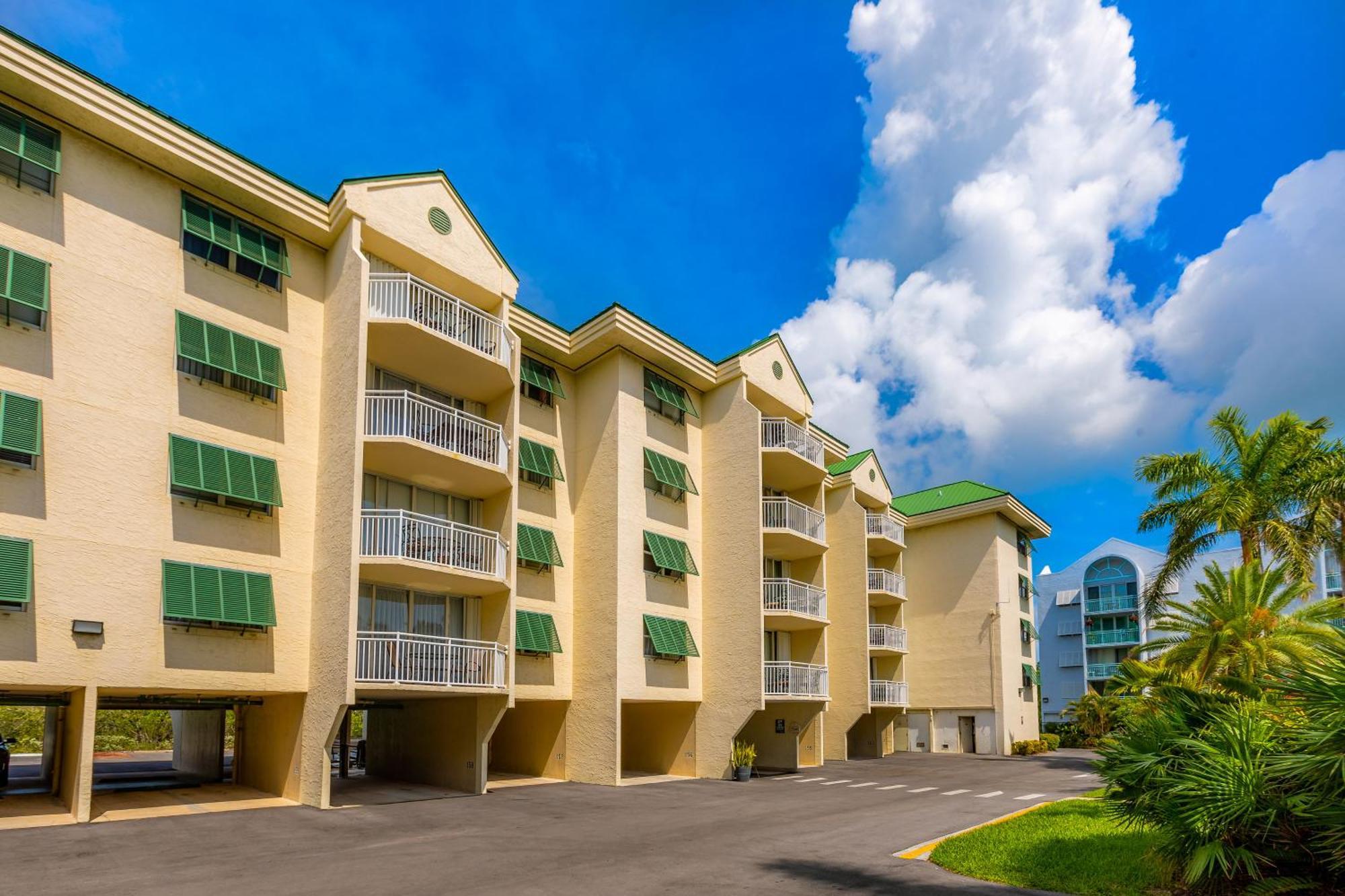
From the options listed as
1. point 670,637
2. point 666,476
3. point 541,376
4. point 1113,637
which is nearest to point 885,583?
point 670,637

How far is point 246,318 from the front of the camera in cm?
1814

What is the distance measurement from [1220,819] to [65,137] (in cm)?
2047

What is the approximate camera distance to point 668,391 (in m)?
26.7

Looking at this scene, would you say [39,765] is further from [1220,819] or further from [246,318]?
[1220,819]

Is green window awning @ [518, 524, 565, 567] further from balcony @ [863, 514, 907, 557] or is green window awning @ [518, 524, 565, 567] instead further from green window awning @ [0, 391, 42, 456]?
balcony @ [863, 514, 907, 557]

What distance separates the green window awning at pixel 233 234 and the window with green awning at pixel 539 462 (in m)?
7.47

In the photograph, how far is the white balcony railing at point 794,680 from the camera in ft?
85.2

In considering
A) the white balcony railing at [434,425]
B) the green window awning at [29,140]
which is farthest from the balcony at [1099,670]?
the green window awning at [29,140]

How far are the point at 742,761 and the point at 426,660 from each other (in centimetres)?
1057

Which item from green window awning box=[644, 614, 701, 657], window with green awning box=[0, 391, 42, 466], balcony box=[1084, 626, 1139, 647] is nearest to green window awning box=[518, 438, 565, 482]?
green window awning box=[644, 614, 701, 657]

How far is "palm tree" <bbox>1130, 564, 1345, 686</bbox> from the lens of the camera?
15.3 m

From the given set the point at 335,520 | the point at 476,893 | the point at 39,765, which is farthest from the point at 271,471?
the point at 39,765

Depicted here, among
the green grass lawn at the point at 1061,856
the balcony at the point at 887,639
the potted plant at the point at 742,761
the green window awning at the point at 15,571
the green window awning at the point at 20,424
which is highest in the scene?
the green window awning at the point at 20,424

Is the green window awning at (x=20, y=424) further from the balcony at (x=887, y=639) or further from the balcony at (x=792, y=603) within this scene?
the balcony at (x=887, y=639)
